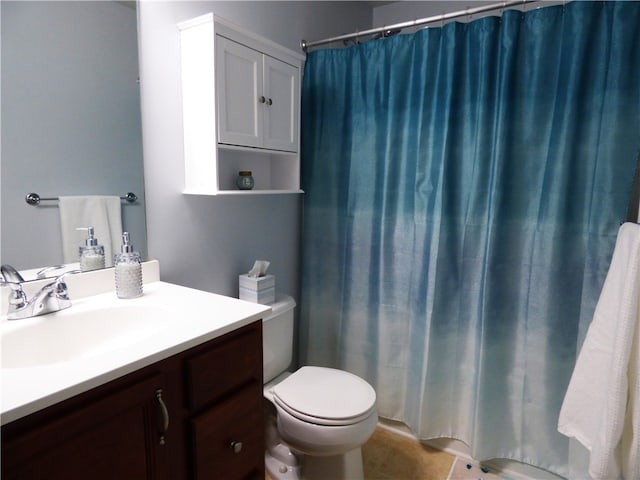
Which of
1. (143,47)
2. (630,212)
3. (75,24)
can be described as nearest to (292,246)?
(143,47)

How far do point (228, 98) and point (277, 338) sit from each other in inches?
38.5

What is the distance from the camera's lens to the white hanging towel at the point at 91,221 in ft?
3.71

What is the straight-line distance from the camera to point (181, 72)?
1389mm

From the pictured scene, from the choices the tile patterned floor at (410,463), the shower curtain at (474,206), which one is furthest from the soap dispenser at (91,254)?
the tile patterned floor at (410,463)

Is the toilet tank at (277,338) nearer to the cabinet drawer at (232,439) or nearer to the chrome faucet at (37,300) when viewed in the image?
the cabinet drawer at (232,439)

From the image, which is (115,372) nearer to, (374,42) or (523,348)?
(523,348)

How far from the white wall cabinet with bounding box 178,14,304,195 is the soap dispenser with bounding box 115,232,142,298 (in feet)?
1.12

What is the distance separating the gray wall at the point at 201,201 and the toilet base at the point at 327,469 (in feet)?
2.56

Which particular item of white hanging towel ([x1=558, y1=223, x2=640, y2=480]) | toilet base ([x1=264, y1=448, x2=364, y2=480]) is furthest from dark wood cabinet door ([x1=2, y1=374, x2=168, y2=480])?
white hanging towel ([x1=558, y1=223, x2=640, y2=480])

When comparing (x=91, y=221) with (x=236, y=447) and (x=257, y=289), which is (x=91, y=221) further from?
(x=236, y=447)

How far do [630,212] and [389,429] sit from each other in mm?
1440

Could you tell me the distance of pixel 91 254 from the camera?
3.94ft

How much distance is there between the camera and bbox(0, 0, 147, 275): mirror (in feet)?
3.28

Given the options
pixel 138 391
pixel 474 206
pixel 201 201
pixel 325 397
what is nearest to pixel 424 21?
pixel 474 206
